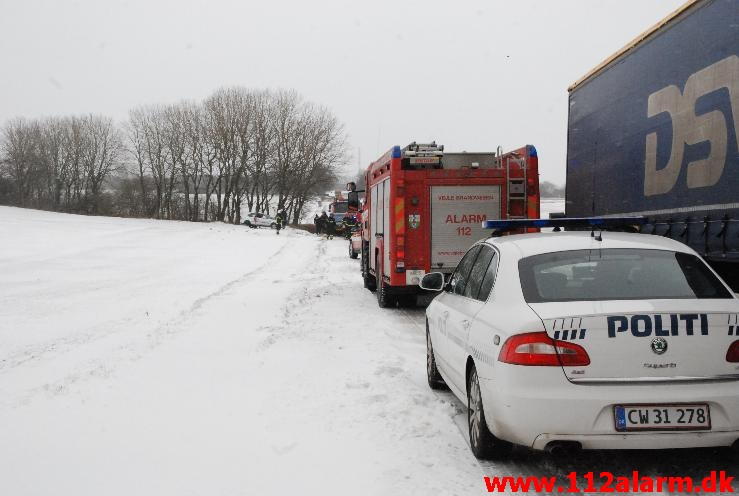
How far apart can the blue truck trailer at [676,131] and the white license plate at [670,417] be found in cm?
216

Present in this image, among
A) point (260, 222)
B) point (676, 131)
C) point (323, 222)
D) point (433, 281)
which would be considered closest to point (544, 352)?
point (433, 281)

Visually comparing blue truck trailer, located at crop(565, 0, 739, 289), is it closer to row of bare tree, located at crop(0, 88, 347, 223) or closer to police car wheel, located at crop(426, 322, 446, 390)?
police car wheel, located at crop(426, 322, 446, 390)

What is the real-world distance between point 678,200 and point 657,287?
290 centimetres

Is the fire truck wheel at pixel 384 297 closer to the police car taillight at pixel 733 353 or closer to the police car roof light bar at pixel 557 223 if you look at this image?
the police car roof light bar at pixel 557 223

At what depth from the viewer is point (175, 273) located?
752 inches

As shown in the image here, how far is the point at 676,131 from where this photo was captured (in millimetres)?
6797

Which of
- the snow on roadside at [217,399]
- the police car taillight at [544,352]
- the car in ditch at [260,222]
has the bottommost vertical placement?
the snow on roadside at [217,399]

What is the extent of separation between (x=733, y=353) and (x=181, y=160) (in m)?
70.6

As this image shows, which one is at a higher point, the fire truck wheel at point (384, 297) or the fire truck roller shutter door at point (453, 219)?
the fire truck roller shutter door at point (453, 219)

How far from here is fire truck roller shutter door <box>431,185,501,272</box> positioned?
39.0 ft

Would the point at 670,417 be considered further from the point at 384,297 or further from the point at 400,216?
the point at 384,297

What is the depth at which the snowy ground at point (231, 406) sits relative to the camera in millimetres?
4359

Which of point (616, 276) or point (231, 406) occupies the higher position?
point (616, 276)

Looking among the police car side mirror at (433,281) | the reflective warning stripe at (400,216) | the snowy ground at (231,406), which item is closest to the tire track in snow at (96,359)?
the snowy ground at (231,406)
